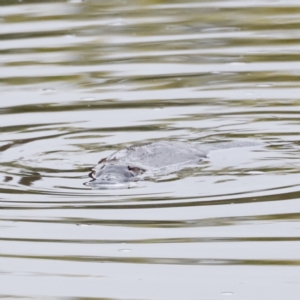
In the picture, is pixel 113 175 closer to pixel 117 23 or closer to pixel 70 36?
pixel 70 36

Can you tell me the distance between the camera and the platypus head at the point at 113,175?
6660 mm

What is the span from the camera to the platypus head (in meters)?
6.66

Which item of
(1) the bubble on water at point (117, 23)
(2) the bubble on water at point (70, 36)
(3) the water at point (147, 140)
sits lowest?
(3) the water at point (147, 140)

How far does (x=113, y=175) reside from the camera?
264 inches

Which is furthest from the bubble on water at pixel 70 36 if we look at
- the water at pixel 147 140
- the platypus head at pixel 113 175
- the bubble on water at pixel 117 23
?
the platypus head at pixel 113 175

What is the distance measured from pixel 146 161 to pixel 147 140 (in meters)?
1.10

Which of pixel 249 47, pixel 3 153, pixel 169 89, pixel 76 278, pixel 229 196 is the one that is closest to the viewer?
pixel 76 278

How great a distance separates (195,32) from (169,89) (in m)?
2.03

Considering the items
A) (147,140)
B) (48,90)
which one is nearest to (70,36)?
(48,90)

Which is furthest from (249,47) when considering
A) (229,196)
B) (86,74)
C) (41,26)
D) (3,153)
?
(229,196)

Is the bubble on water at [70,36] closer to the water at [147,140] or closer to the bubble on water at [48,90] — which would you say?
the water at [147,140]

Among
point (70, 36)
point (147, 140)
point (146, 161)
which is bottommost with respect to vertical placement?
point (147, 140)

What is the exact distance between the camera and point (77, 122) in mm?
8766

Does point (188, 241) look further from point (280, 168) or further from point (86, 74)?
point (86, 74)
